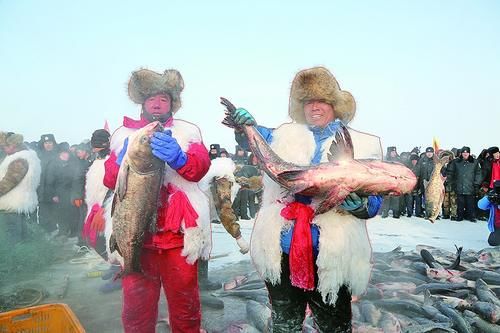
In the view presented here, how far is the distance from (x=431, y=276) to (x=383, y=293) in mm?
1117

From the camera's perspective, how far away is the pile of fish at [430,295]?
381 cm

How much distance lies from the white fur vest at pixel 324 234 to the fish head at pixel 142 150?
812 millimetres

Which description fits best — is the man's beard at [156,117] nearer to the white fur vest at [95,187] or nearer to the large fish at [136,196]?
the large fish at [136,196]

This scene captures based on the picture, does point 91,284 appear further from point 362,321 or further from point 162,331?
point 362,321

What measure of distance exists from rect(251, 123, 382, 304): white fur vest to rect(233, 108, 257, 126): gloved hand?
0.25 metres

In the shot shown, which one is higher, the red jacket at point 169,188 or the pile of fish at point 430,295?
the red jacket at point 169,188

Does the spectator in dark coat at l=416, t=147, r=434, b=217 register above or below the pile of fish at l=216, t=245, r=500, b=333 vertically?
above

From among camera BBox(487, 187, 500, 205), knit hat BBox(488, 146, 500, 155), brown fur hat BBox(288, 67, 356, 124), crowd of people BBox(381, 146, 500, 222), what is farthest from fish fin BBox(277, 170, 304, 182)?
knit hat BBox(488, 146, 500, 155)

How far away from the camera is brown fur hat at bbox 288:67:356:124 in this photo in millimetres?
2537

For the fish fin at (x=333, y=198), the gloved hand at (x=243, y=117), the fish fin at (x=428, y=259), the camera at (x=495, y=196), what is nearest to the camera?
the fish fin at (x=333, y=198)

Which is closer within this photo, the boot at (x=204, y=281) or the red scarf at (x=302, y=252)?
the red scarf at (x=302, y=252)

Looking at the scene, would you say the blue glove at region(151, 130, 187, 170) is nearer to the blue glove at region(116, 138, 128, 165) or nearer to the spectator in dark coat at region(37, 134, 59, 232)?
the blue glove at region(116, 138, 128, 165)

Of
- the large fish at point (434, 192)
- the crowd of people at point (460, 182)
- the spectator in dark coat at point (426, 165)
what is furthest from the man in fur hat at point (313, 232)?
the spectator in dark coat at point (426, 165)

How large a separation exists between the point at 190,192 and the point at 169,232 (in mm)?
344
